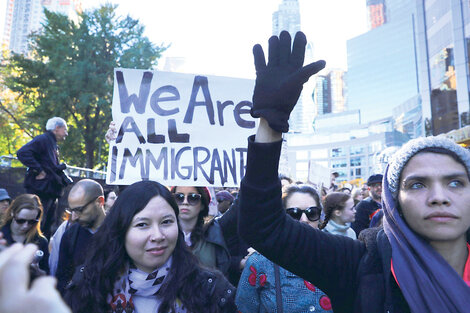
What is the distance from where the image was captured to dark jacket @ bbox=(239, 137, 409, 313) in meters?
1.56

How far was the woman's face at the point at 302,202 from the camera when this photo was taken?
3207 mm

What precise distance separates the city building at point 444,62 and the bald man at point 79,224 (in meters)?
29.4

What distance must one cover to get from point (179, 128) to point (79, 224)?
4.38 feet

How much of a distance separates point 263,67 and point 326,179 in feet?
36.2

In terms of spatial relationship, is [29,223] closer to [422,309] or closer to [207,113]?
[207,113]

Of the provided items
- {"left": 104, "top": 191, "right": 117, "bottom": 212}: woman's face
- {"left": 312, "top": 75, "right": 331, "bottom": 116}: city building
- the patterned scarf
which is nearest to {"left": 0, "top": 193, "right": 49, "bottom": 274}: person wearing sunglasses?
{"left": 104, "top": 191, "right": 117, "bottom": 212}: woman's face

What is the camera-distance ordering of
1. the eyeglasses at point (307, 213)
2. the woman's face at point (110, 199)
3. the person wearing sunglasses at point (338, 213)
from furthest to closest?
the woman's face at point (110, 199)
the person wearing sunglasses at point (338, 213)
the eyeglasses at point (307, 213)

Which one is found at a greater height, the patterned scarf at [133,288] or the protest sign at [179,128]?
the protest sign at [179,128]

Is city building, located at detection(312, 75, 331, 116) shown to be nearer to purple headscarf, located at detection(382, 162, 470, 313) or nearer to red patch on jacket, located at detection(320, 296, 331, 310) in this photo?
red patch on jacket, located at detection(320, 296, 331, 310)

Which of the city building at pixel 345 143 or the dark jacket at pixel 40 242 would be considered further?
the city building at pixel 345 143

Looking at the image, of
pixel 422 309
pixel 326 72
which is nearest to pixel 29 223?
pixel 422 309

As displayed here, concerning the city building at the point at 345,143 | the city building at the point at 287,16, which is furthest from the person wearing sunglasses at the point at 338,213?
the city building at the point at 287,16

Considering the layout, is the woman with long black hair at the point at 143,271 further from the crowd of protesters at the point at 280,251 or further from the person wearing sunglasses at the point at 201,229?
the person wearing sunglasses at the point at 201,229

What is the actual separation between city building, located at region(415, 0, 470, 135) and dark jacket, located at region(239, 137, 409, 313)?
3019 centimetres
